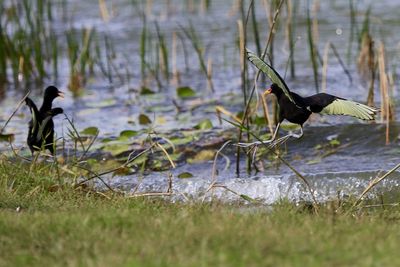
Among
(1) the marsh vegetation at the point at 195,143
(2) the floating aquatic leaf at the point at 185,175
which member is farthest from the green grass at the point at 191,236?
(2) the floating aquatic leaf at the point at 185,175

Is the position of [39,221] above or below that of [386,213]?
above

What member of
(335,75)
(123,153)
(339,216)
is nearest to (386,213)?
(339,216)

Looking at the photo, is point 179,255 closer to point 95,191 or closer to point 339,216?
point 339,216

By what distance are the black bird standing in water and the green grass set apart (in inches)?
40.3

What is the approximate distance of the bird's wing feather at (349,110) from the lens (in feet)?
15.4

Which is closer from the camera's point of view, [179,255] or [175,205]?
[179,255]

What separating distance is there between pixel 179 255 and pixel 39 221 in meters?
0.85

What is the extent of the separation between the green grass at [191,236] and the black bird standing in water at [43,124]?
1023 millimetres

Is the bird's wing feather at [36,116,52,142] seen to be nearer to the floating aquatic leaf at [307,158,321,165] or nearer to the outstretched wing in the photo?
the outstretched wing

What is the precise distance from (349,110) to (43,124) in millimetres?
2081

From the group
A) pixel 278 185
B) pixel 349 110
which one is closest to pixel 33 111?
pixel 278 185

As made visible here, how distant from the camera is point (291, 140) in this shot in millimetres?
7453

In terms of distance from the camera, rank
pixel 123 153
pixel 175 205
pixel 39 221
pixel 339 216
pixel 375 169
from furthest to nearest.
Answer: pixel 123 153, pixel 375 169, pixel 175 205, pixel 339 216, pixel 39 221

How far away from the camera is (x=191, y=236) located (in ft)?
12.7
